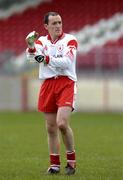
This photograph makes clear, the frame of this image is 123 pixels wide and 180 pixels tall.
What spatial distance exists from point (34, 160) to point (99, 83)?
44.0 ft

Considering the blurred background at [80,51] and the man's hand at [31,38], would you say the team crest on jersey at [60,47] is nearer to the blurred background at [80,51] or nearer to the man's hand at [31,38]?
the man's hand at [31,38]

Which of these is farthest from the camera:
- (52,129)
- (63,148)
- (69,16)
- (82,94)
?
(69,16)

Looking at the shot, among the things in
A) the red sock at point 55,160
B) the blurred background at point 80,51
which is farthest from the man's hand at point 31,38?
the blurred background at point 80,51

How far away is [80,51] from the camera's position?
2612 centimetres

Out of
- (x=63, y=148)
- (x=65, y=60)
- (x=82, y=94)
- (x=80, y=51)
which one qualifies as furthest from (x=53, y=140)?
(x=80, y=51)

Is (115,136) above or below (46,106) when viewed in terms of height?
below

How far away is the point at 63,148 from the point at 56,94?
384 cm

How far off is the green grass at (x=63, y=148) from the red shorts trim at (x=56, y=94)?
0.89m

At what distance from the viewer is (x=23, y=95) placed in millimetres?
23516

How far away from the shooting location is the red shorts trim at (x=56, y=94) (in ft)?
28.0

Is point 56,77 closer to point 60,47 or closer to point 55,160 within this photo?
point 60,47

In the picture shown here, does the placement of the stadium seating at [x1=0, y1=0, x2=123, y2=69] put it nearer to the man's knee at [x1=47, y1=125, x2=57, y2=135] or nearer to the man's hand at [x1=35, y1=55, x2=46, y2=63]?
the man's knee at [x1=47, y1=125, x2=57, y2=135]

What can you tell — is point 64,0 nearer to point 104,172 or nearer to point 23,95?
point 23,95

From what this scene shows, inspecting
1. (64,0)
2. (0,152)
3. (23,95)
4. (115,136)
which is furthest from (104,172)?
(64,0)
